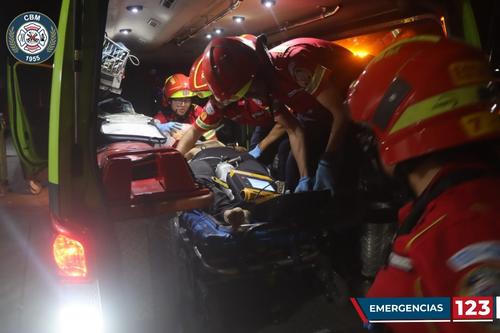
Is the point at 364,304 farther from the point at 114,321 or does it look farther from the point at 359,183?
the point at 359,183

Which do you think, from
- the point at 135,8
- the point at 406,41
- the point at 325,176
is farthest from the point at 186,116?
the point at 406,41

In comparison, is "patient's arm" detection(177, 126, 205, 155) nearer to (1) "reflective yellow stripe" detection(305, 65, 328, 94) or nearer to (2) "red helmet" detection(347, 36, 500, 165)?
(1) "reflective yellow stripe" detection(305, 65, 328, 94)

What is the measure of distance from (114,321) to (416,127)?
4.33 feet

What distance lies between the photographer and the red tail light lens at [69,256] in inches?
58.6

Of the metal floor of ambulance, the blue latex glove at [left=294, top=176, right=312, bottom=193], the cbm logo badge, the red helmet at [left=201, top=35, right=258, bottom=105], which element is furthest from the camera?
the cbm logo badge

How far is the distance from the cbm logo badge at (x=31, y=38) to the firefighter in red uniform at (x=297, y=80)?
338 centimetres

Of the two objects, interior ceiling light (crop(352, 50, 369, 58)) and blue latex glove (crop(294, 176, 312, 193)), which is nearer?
blue latex glove (crop(294, 176, 312, 193))

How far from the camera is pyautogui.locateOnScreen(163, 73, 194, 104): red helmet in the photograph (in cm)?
605

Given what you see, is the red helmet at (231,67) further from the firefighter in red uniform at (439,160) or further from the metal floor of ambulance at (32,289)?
the firefighter in red uniform at (439,160)

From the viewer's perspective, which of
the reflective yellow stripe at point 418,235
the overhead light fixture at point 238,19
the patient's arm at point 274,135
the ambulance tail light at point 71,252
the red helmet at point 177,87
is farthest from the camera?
the red helmet at point 177,87

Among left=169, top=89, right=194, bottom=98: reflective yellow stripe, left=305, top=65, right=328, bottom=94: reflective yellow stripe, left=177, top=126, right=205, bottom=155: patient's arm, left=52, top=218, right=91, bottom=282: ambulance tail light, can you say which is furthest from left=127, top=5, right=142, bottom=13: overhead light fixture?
left=169, top=89, right=194, bottom=98: reflective yellow stripe

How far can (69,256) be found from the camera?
1.51 m

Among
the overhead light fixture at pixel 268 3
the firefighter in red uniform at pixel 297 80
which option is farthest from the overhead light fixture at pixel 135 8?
the overhead light fixture at pixel 268 3

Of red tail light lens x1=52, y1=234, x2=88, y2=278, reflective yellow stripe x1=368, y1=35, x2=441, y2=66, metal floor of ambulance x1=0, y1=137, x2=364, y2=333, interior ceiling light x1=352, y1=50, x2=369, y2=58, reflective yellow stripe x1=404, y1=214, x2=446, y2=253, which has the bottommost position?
metal floor of ambulance x1=0, y1=137, x2=364, y2=333
